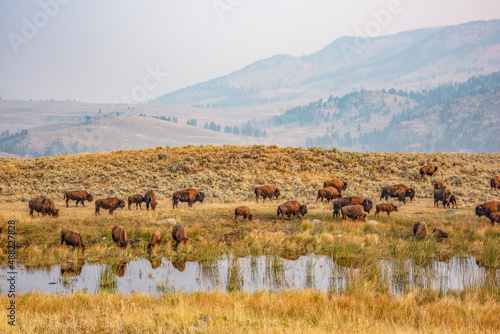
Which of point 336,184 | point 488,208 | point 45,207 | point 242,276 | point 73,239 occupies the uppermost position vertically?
point 45,207

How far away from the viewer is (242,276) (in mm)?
13352

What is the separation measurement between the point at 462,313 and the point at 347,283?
321 centimetres

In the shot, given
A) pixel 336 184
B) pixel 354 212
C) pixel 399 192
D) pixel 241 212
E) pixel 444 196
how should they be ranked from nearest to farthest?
pixel 354 212 < pixel 241 212 < pixel 444 196 < pixel 399 192 < pixel 336 184

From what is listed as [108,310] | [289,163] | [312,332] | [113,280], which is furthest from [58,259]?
[289,163]

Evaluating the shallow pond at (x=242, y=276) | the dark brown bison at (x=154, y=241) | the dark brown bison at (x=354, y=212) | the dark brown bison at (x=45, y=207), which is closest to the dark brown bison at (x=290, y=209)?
the dark brown bison at (x=354, y=212)

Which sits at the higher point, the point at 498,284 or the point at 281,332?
the point at 281,332

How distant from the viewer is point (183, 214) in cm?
2366

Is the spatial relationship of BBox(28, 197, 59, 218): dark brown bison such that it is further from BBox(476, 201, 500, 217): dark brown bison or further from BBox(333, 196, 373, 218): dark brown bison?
BBox(476, 201, 500, 217): dark brown bison

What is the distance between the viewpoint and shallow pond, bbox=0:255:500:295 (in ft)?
41.2

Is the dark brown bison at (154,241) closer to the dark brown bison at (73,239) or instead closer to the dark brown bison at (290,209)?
the dark brown bison at (73,239)

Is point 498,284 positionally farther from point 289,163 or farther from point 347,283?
point 289,163

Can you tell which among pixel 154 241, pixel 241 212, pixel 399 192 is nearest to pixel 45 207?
pixel 154 241

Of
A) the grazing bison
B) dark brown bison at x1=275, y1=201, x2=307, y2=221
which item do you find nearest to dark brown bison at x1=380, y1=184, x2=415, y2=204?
dark brown bison at x1=275, y1=201, x2=307, y2=221

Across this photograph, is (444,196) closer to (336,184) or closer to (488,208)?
(488,208)
